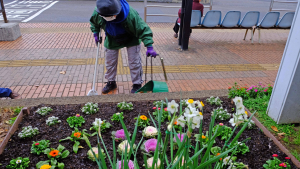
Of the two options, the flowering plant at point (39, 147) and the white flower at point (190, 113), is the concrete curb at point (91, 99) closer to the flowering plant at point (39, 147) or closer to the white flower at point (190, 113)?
the flowering plant at point (39, 147)

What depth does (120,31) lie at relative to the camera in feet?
10.7

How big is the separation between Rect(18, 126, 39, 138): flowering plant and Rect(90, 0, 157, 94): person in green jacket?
1.56m

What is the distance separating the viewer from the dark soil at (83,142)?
5.90 feet

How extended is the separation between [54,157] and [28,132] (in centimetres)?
43

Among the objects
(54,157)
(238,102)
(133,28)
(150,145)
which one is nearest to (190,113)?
(238,102)

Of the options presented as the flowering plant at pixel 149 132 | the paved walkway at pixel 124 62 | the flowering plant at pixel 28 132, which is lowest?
the paved walkway at pixel 124 62

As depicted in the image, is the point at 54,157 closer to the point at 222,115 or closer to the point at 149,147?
the point at 149,147

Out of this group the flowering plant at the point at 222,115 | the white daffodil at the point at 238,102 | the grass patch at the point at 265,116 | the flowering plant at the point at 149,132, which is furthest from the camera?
the flowering plant at the point at 222,115

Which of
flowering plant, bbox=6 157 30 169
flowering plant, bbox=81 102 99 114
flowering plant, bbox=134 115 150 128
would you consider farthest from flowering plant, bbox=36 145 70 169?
flowering plant, bbox=134 115 150 128

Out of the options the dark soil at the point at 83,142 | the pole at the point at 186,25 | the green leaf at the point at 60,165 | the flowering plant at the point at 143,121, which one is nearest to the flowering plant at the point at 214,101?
the dark soil at the point at 83,142

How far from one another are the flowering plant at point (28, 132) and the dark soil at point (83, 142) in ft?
0.13

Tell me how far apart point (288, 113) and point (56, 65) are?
4.48 m

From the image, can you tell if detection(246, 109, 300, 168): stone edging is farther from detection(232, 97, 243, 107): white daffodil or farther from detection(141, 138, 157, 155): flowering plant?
detection(141, 138, 157, 155): flowering plant

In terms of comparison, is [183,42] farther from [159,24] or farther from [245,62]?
[159,24]
